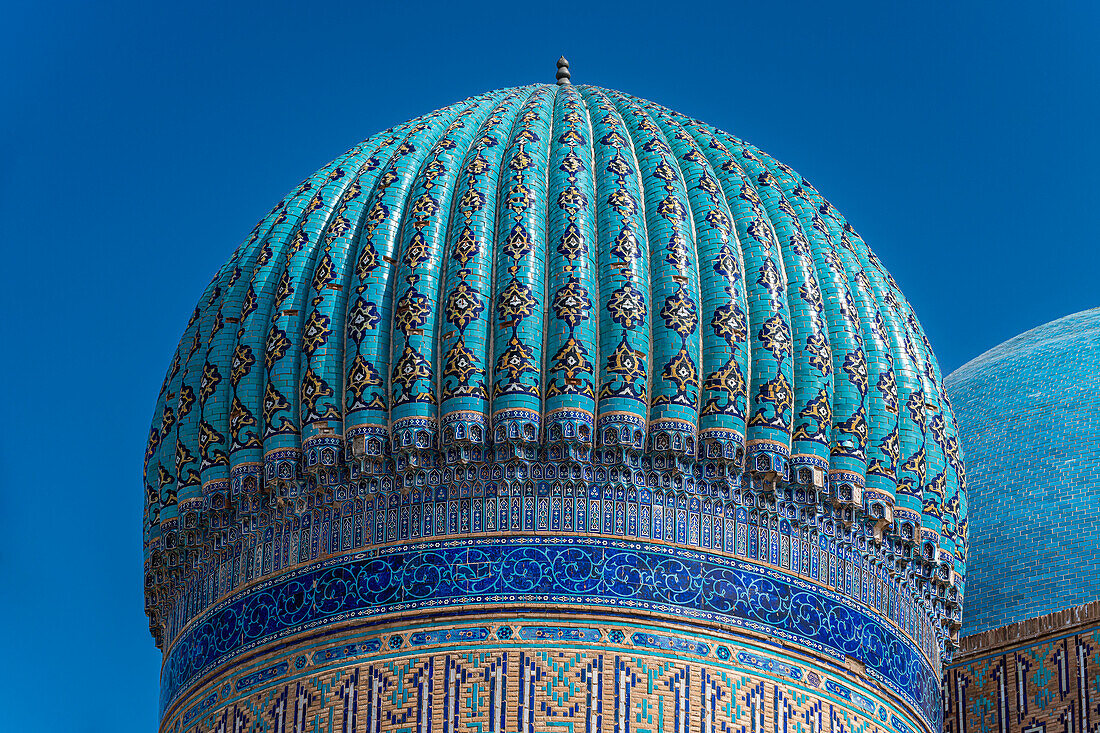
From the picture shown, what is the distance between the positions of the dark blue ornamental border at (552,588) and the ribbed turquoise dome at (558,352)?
256 millimetres

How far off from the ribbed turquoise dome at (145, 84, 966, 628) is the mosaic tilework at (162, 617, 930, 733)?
0.55 meters

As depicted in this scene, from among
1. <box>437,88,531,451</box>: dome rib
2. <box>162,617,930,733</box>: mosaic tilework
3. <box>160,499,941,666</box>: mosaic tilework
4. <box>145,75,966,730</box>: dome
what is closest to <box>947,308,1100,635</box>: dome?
<box>145,75,966,730</box>: dome

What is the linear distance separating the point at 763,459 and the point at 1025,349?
3.53 meters

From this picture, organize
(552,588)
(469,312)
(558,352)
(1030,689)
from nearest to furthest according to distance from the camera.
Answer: (552,588)
(558,352)
(469,312)
(1030,689)

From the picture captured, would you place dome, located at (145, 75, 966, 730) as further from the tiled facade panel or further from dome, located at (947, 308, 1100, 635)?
dome, located at (947, 308, 1100, 635)

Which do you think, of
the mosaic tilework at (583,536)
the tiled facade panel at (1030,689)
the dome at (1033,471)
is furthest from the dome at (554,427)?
the dome at (1033,471)

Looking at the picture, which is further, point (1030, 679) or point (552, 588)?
point (1030, 679)

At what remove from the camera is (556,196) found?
8.62 m

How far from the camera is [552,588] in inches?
310

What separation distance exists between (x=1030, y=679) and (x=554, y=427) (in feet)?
8.22

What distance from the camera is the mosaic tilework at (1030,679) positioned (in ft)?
29.9

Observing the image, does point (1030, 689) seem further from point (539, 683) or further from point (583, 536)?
point (539, 683)

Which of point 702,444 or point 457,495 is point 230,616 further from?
point 702,444

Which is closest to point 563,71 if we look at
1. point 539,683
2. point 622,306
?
point 622,306
